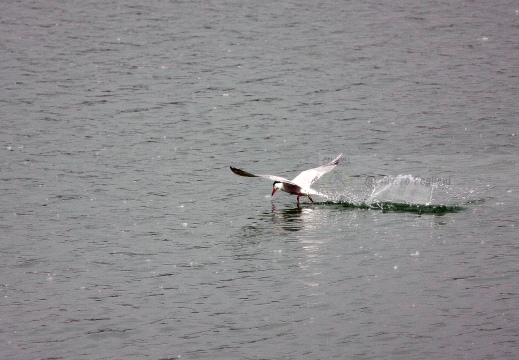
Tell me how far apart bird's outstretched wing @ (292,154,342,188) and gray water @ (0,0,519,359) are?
53 centimetres

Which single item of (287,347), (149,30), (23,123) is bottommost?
(287,347)

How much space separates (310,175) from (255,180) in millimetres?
2764

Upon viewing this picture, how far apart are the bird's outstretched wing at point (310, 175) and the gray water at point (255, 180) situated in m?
0.53

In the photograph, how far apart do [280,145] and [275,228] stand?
8.46 meters

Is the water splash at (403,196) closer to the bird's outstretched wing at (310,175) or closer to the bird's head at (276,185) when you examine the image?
the bird's outstretched wing at (310,175)

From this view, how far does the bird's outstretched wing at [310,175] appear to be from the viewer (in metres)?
24.6

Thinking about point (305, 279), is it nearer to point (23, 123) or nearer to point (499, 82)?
point (23, 123)

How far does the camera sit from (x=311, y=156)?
1168 inches

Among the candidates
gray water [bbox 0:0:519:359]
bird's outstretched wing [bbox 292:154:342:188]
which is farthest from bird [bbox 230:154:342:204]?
gray water [bbox 0:0:519:359]

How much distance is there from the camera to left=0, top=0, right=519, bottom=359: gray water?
17266mm

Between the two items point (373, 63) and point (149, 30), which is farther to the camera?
point (149, 30)

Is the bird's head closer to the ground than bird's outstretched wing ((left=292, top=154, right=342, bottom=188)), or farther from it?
closer to the ground

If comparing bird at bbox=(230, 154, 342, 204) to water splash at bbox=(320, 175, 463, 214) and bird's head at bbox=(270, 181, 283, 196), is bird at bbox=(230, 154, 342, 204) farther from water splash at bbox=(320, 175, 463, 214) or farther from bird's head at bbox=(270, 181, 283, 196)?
water splash at bbox=(320, 175, 463, 214)

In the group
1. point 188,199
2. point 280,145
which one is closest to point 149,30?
point 280,145
